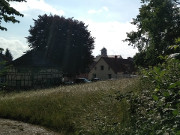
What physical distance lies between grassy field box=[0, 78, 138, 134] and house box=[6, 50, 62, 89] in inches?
697

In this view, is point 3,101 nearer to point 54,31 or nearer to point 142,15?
point 142,15

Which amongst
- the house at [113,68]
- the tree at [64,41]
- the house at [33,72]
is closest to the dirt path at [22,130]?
the house at [33,72]

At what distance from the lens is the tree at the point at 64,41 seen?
3309cm

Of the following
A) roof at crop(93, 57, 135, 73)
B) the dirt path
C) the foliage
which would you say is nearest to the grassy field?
the dirt path

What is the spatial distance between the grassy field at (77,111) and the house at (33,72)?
17.7 metres

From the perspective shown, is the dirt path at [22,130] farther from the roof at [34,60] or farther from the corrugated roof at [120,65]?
the corrugated roof at [120,65]

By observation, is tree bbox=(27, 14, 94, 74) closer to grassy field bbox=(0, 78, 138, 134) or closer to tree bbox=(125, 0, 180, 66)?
tree bbox=(125, 0, 180, 66)

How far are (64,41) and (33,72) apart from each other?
7127 mm

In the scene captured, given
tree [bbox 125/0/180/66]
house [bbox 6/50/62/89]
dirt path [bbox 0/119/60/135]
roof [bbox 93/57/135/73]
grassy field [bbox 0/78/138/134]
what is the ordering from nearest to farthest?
1. grassy field [bbox 0/78/138/134]
2. dirt path [bbox 0/119/60/135]
3. tree [bbox 125/0/180/66]
4. house [bbox 6/50/62/89]
5. roof [bbox 93/57/135/73]

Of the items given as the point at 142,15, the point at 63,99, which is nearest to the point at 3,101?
the point at 63,99

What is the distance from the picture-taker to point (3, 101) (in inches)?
449

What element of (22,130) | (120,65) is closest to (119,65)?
(120,65)

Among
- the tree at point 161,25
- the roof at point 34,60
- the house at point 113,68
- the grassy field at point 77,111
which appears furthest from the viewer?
the house at point 113,68

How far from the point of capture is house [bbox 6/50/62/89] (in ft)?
92.9
